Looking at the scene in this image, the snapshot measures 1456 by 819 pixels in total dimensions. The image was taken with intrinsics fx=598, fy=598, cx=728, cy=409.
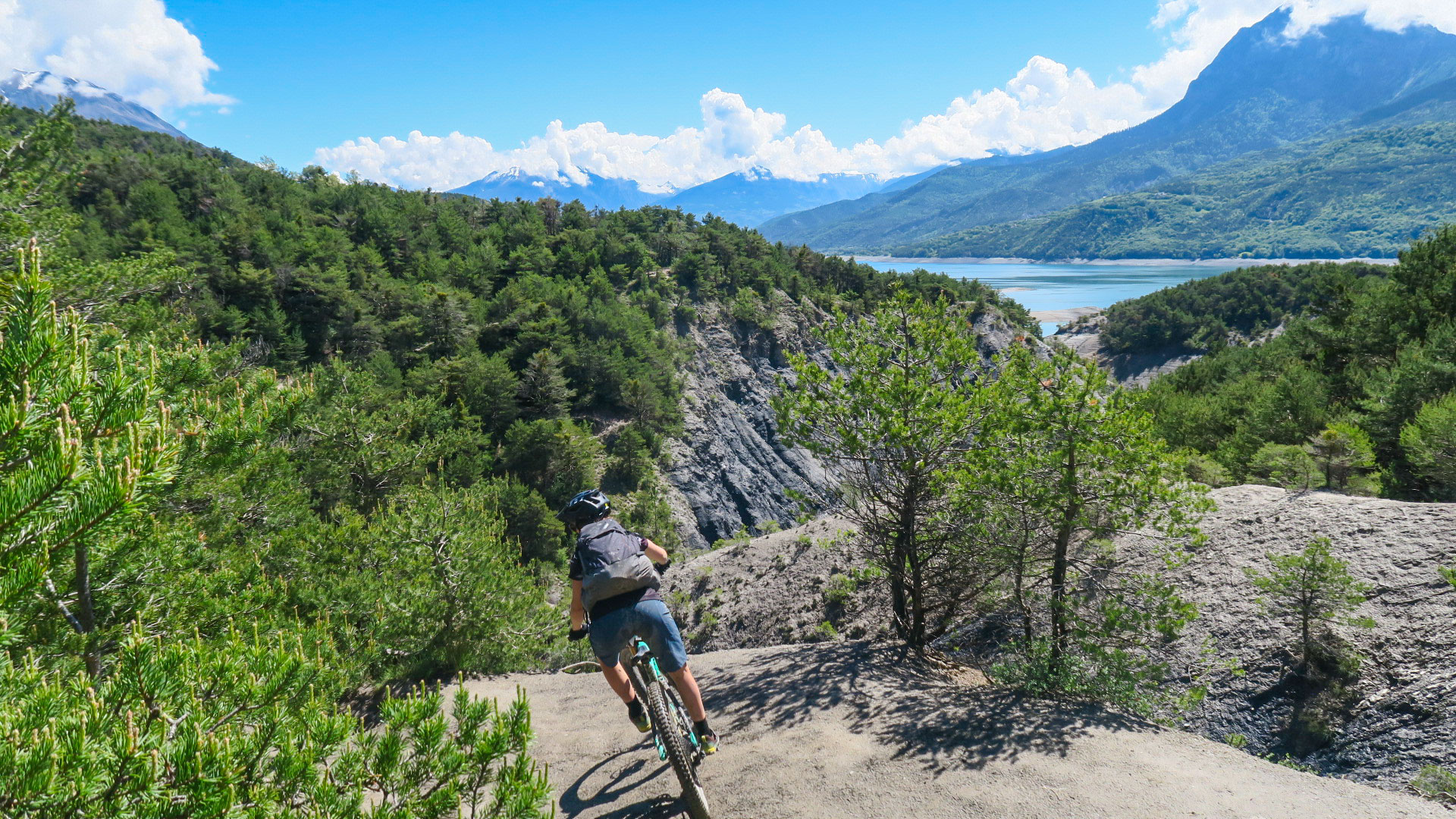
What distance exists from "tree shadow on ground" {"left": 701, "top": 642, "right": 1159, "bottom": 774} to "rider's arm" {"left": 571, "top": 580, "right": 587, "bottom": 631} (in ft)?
7.26

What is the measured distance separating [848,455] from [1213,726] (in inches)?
185

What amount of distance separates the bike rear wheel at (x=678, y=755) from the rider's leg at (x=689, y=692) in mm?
248

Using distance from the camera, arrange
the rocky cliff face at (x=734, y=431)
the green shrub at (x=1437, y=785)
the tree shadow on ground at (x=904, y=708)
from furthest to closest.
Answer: the rocky cliff face at (x=734, y=431) < the tree shadow on ground at (x=904, y=708) < the green shrub at (x=1437, y=785)

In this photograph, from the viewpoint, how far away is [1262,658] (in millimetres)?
6535

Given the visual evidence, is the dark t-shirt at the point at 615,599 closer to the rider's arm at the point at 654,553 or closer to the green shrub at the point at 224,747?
the rider's arm at the point at 654,553

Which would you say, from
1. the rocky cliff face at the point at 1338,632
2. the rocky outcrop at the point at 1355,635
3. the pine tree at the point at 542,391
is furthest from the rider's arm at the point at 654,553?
the pine tree at the point at 542,391

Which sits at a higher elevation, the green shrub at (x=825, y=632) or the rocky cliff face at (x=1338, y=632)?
the rocky cliff face at (x=1338, y=632)

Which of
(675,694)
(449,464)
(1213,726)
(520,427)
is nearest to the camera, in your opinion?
(675,694)

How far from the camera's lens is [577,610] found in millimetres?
4434

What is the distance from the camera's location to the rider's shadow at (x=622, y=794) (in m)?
4.25

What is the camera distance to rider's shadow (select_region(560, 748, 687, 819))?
4250 mm

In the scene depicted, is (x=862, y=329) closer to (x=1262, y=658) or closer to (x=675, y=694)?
(x=675, y=694)

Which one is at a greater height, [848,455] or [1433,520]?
[848,455]

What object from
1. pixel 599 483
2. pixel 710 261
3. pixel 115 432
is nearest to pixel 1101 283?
pixel 710 261
